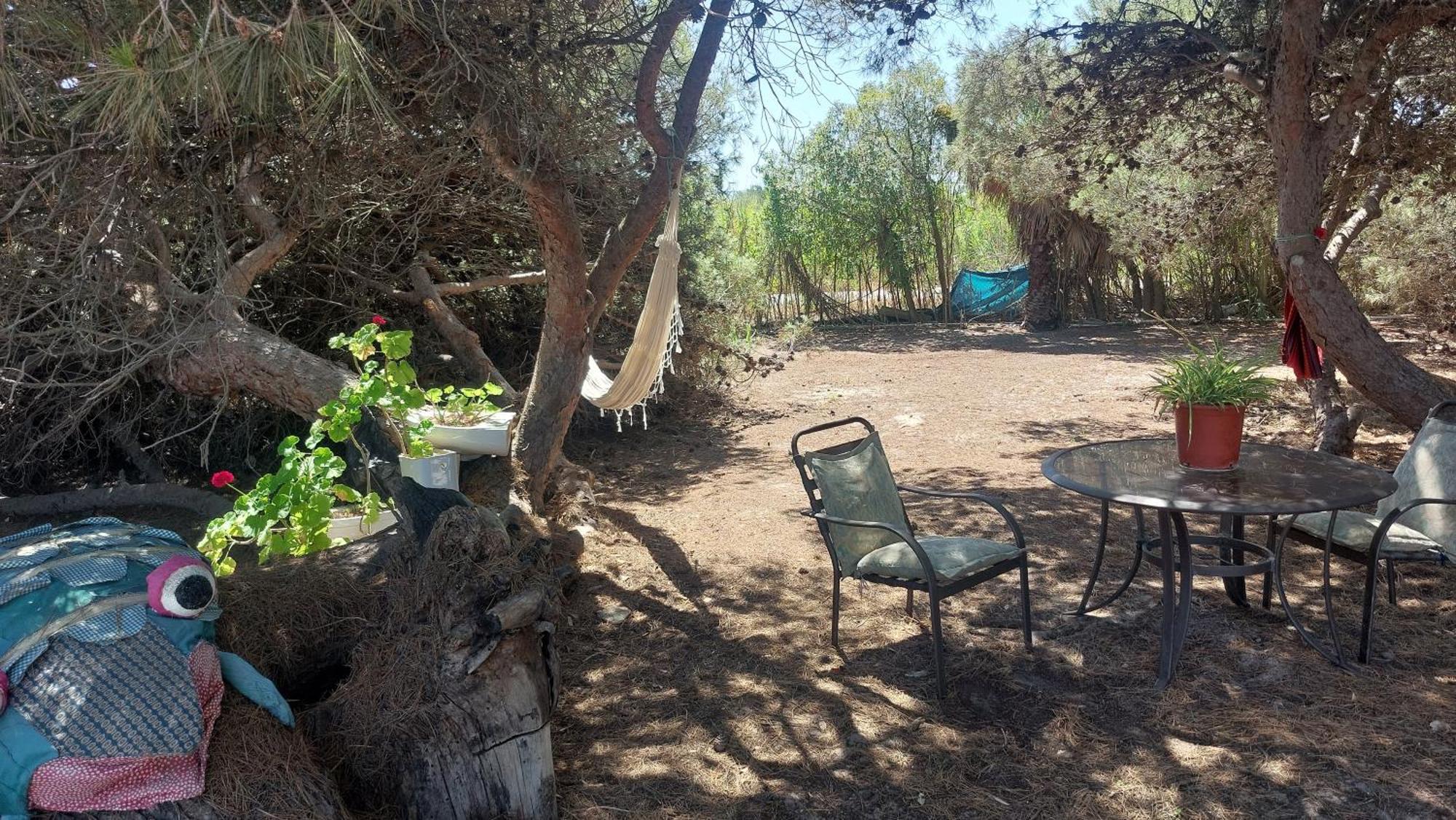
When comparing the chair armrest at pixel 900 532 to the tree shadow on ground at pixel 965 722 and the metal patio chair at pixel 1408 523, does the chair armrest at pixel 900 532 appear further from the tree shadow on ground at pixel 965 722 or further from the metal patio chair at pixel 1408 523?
the metal patio chair at pixel 1408 523

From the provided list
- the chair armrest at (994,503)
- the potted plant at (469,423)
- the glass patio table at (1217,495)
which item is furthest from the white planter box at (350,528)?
the glass patio table at (1217,495)

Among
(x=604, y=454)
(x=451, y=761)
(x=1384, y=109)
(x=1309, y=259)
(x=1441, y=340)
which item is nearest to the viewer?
(x=451, y=761)

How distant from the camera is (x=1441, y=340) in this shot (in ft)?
30.1

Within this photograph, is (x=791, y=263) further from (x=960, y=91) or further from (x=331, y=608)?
(x=331, y=608)

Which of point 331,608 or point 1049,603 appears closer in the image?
point 331,608

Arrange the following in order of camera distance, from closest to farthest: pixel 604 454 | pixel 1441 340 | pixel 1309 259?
pixel 1309 259 < pixel 604 454 < pixel 1441 340

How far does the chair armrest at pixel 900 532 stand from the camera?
2783 mm

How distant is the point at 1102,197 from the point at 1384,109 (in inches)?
169


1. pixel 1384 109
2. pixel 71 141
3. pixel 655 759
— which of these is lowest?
pixel 655 759

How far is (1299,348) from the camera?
493 centimetres

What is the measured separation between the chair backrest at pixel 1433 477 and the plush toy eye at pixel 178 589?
3.47 m

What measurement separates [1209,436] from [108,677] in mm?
3016

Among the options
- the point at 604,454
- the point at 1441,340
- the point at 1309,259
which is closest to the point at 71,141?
the point at 604,454

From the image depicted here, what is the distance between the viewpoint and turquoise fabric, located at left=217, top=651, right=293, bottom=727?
2.06 meters
